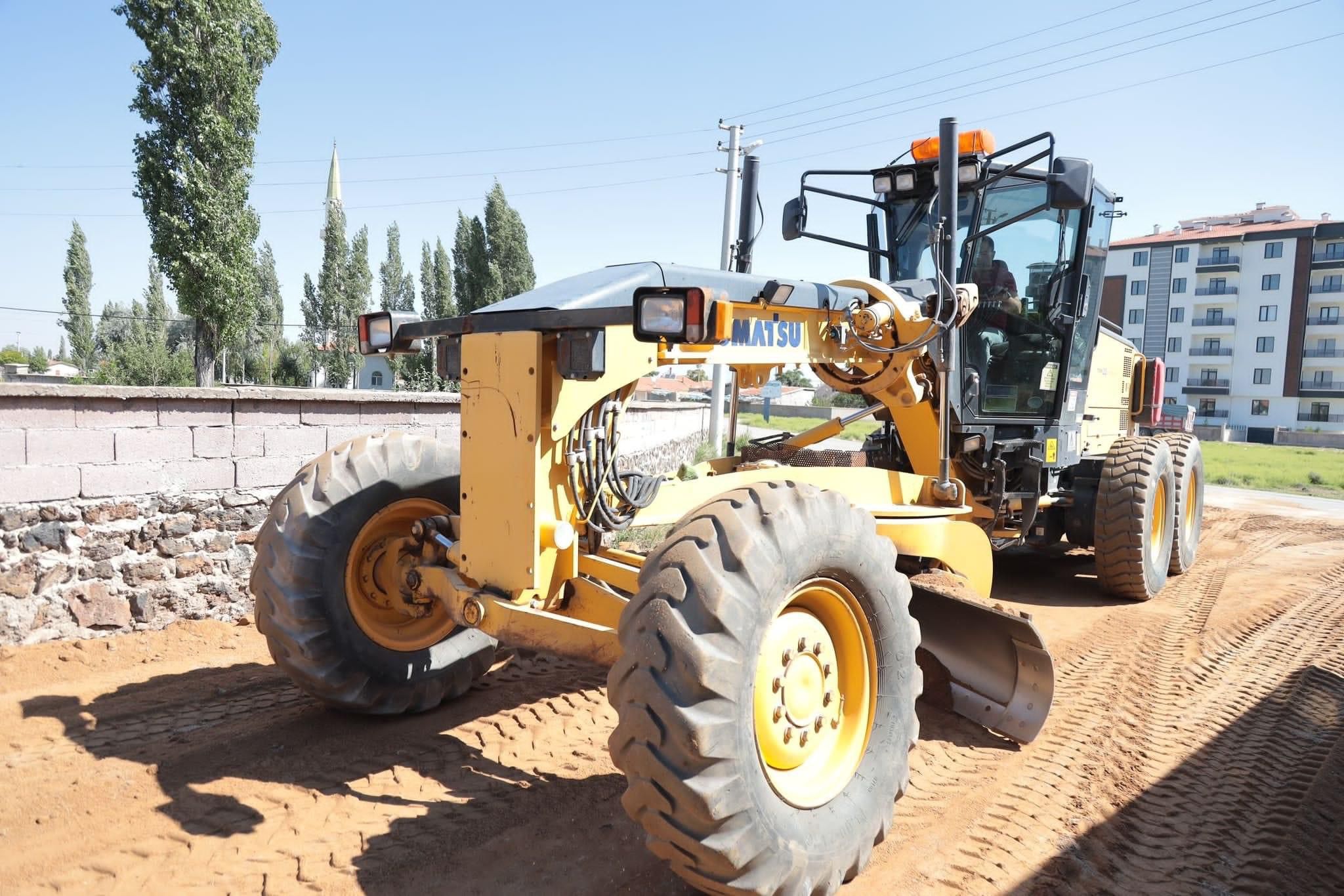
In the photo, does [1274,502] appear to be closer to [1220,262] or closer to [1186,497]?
[1186,497]

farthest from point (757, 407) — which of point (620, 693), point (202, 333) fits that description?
point (620, 693)

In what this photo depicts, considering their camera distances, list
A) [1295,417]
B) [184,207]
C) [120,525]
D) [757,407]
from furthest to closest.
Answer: [757,407] → [1295,417] → [184,207] → [120,525]

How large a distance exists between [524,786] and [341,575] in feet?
4.00

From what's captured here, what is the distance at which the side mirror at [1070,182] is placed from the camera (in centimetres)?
478

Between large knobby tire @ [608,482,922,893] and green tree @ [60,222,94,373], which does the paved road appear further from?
green tree @ [60,222,94,373]

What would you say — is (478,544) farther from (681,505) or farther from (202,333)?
(202,333)

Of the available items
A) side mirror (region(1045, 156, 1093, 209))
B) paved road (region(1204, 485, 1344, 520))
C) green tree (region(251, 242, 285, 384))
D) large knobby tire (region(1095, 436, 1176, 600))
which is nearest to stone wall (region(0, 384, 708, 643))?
side mirror (region(1045, 156, 1093, 209))

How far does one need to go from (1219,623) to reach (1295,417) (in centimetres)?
5921

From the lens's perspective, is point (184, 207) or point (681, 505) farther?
point (184, 207)

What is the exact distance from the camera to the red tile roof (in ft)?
176

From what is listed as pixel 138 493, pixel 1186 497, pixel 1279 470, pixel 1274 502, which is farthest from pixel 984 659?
pixel 1279 470

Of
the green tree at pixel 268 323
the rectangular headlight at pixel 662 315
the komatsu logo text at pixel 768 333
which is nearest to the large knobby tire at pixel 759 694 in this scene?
the rectangular headlight at pixel 662 315

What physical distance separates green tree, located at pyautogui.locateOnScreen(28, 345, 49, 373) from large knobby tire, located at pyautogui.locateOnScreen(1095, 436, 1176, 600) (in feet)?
216

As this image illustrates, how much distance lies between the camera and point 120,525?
17.6 ft
